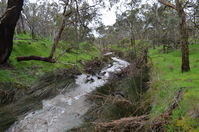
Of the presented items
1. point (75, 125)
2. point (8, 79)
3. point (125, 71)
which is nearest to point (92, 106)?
point (75, 125)

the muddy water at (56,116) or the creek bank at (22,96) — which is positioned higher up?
the creek bank at (22,96)

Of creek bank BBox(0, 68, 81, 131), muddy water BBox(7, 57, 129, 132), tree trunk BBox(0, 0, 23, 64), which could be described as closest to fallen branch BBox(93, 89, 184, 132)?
muddy water BBox(7, 57, 129, 132)

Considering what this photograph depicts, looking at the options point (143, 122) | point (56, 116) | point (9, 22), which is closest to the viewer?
point (143, 122)

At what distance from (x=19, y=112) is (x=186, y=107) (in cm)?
623

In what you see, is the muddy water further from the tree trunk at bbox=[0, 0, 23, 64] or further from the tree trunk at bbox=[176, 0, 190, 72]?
the tree trunk at bbox=[176, 0, 190, 72]

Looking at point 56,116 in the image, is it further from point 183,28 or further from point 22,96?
point 183,28

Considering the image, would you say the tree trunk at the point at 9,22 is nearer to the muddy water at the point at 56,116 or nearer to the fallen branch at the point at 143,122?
the muddy water at the point at 56,116

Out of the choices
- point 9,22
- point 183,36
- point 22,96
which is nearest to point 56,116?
point 22,96

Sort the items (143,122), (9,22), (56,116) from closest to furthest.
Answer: (143,122) → (56,116) → (9,22)

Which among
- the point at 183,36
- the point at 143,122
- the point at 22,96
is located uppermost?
the point at 183,36

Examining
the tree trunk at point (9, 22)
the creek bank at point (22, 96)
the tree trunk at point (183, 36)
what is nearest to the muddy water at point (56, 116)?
the creek bank at point (22, 96)

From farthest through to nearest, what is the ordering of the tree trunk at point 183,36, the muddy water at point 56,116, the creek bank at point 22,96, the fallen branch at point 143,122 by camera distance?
the tree trunk at point 183,36 < the creek bank at point 22,96 < the muddy water at point 56,116 < the fallen branch at point 143,122

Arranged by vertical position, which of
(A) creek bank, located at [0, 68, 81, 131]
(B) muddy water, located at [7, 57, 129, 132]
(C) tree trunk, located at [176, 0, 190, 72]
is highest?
(C) tree trunk, located at [176, 0, 190, 72]

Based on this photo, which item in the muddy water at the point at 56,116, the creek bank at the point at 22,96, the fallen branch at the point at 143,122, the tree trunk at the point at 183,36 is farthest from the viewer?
the tree trunk at the point at 183,36
